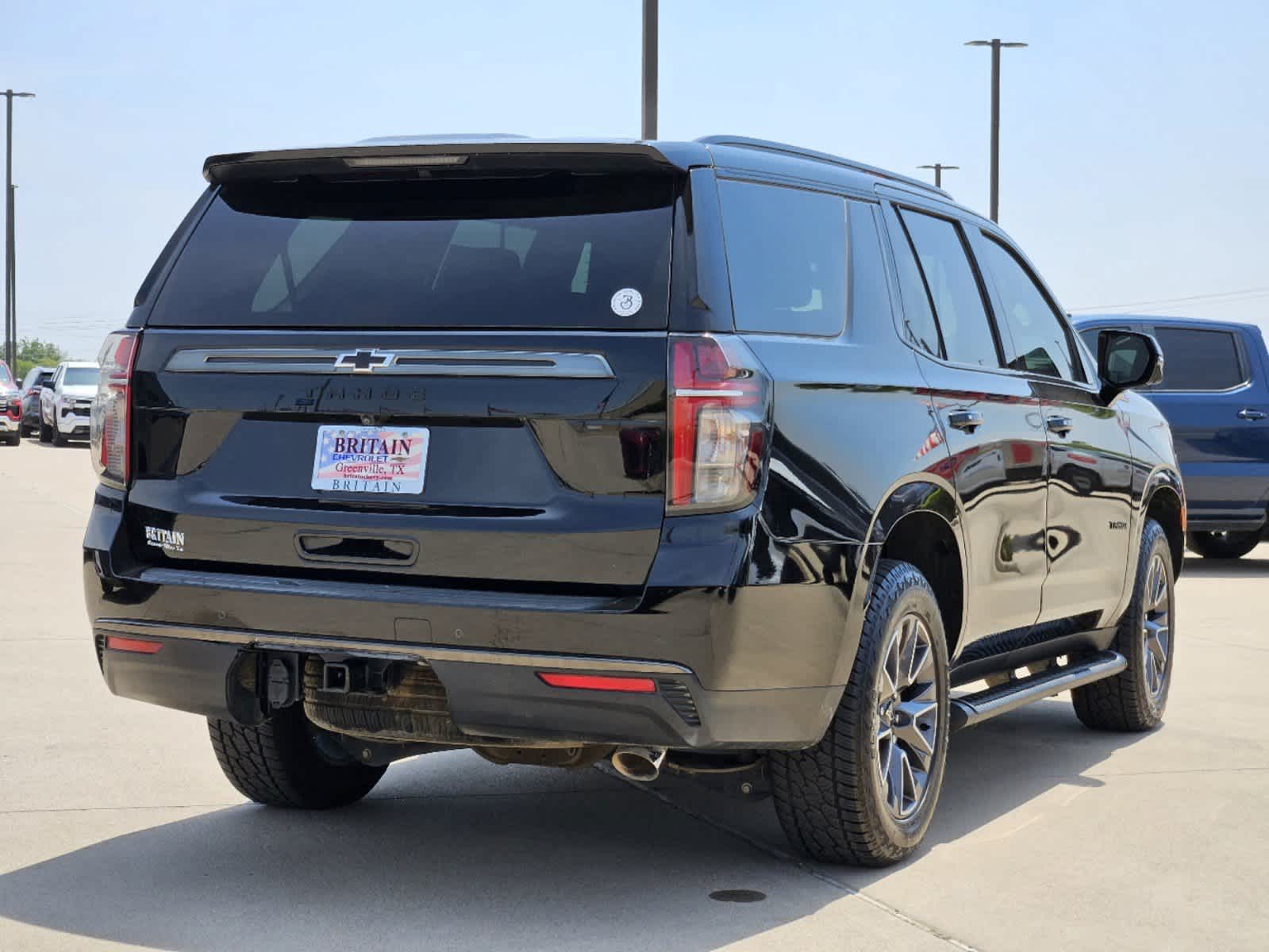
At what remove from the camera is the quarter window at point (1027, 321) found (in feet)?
21.0

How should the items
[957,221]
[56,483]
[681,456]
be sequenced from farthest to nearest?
[56,483], [957,221], [681,456]

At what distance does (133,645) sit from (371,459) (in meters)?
0.85

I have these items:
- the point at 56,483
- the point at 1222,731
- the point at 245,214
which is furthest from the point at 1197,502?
the point at 56,483

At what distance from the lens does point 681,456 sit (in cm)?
433

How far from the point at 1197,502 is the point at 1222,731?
747cm

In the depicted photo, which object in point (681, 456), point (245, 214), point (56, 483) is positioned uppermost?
point (245, 214)

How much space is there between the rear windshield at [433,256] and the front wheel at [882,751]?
3.73 feet

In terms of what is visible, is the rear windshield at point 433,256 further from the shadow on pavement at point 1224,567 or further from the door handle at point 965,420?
the shadow on pavement at point 1224,567

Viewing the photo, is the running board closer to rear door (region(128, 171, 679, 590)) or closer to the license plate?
rear door (region(128, 171, 679, 590))

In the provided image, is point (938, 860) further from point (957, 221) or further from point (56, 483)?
point (56, 483)

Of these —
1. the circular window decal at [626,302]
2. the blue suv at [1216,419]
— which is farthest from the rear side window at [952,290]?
the blue suv at [1216,419]

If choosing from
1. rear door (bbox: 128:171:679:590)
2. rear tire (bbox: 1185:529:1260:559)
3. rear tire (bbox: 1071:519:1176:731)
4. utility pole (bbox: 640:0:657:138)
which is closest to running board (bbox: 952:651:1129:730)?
rear tire (bbox: 1071:519:1176:731)

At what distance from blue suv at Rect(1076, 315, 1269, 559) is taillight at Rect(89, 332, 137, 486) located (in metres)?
10.9

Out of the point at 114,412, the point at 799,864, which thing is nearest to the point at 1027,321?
the point at 799,864
